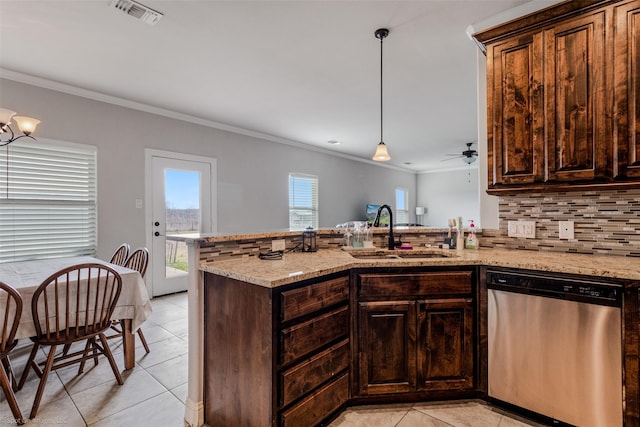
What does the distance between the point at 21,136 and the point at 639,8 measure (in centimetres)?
483

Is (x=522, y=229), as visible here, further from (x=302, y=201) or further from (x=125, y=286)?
(x=302, y=201)

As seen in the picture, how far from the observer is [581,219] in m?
1.98

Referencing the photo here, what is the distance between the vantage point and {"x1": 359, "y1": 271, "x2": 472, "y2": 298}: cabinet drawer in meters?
1.77

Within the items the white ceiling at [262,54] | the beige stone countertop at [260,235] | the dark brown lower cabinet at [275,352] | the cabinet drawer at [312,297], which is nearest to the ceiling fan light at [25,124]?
the white ceiling at [262,54]

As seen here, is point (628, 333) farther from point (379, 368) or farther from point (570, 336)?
point (379, 368)

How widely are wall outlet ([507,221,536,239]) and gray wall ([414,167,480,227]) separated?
22.6 feet

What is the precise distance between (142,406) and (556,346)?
2383 millimetres

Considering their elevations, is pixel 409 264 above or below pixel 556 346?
above

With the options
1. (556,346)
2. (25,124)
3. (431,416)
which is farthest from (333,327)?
(25,124)

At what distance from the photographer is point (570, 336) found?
1.52 m

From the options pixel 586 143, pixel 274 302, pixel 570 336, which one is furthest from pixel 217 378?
pixel 586 143

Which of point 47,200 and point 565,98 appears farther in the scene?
point 47,200

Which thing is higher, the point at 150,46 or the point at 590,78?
the point at 150,46

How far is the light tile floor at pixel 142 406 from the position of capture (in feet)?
5.61
